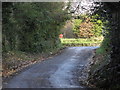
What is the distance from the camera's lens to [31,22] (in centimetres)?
2067

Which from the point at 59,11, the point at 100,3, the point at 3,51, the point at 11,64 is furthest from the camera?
the point at 59,11

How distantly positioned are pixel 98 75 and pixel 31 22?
11.9 meters

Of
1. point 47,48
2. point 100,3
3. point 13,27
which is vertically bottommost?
point 47,48

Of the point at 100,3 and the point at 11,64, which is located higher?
the point at 100,3

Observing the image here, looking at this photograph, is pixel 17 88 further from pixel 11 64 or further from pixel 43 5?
pixel 43 5

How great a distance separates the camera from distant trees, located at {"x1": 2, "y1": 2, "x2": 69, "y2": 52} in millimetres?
17266

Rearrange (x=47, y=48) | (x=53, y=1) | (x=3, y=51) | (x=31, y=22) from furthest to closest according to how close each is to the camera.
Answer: (x=47, y=48)
(x=53, y=1)
(x=31, y=22)
(x=3, y=51)

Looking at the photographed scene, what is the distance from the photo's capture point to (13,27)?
18.4 m

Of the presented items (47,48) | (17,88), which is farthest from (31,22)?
(17,88)

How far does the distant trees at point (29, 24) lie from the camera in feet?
56.6

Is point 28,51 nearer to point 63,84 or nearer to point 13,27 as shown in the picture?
point 13,27

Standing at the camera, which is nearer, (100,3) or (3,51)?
(100,3)

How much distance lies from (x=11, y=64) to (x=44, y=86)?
279 inches

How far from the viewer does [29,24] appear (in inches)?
826
